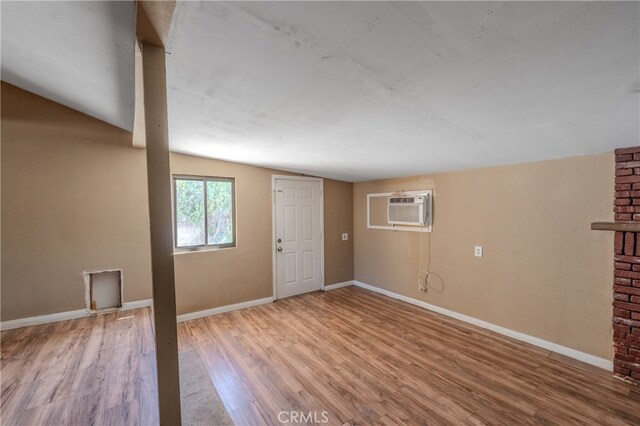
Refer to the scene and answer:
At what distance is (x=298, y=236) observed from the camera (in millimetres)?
4426

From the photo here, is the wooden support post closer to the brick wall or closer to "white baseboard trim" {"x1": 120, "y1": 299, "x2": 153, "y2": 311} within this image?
"white baseboard trim" {"x1": 120, "y1": 299, "x2": 153, "y2": 311}

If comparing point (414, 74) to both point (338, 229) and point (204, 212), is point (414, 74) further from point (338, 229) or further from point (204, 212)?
point (338, 229)

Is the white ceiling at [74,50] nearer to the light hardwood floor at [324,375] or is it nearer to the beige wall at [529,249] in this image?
the light hardwood floor at [324,375]

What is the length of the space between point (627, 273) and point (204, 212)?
4.51 m

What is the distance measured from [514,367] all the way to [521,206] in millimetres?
1603

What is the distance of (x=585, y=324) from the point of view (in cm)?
242

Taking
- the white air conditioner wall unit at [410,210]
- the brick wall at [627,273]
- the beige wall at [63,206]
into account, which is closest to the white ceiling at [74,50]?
the beige wall at [63,206]

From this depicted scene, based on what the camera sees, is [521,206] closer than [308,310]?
Yes

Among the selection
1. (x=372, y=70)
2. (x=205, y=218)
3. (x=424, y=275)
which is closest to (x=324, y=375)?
(x=424, y=275)

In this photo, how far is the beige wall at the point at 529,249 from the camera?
7.75 ft

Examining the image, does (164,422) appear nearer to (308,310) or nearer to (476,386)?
(476,386)

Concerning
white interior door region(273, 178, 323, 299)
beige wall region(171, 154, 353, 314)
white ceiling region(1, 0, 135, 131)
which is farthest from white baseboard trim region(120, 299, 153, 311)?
white ceiling region(1, 0, 135, 131)

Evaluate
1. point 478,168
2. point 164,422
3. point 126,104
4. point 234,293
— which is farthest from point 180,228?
point 478,168

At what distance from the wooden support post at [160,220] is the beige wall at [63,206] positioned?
2.71 meters
